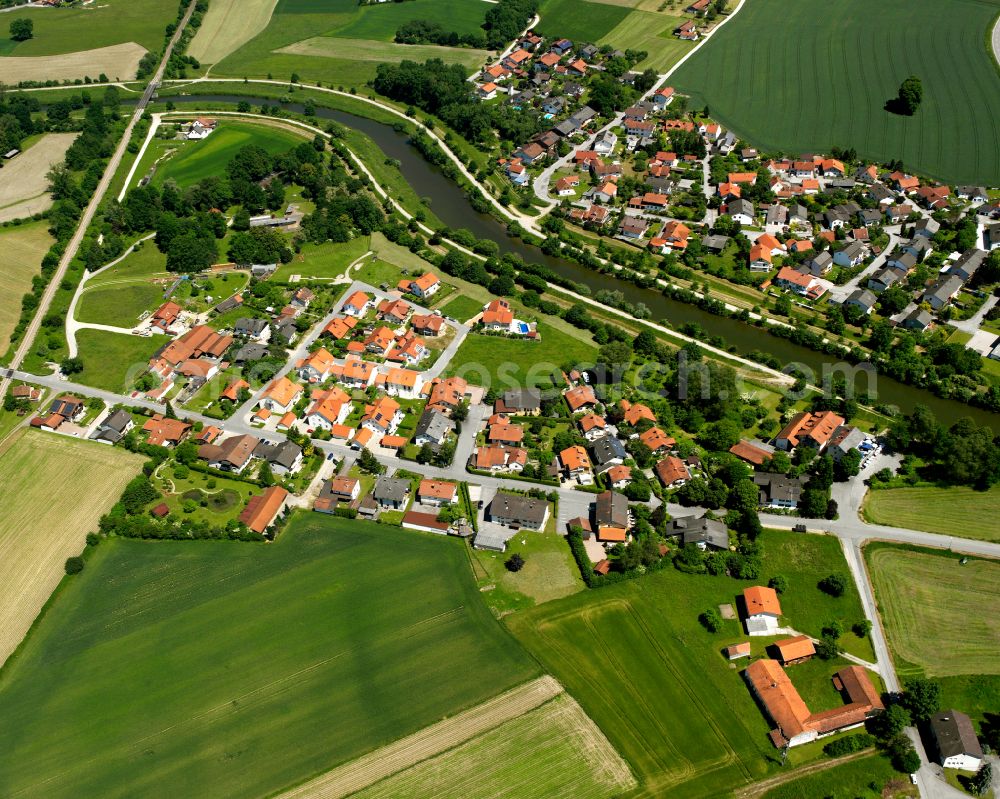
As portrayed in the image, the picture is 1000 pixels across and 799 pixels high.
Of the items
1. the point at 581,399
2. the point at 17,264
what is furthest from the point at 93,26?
the point at 581,399

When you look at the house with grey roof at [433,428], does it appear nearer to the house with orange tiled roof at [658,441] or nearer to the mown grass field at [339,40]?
the house with orange tiled roof at [658,441]

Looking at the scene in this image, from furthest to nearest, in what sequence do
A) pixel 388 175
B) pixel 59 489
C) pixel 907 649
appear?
1. pixel 388 175
2. pixel 59 489
3. pixel 907 649

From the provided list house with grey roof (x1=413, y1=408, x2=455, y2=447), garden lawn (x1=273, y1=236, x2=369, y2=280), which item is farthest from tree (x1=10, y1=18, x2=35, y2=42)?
house with grey roof (x1=413, y1=408, x2=455, y2=447)

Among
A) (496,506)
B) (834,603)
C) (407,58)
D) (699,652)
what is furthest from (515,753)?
(407,58)

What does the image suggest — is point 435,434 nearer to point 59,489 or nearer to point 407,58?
point 59,489

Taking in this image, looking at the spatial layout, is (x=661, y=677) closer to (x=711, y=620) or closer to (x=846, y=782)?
(x=711, y=620)

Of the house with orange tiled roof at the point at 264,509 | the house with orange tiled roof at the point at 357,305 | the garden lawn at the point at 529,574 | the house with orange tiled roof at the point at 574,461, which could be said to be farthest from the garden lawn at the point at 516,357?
the house with orange tiled roof at the point at 264,509
